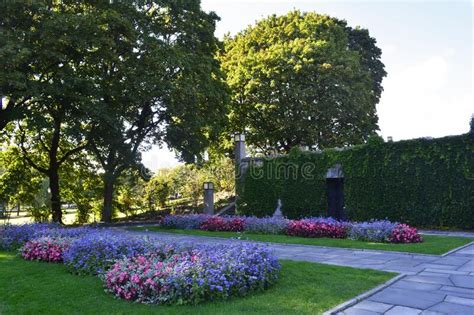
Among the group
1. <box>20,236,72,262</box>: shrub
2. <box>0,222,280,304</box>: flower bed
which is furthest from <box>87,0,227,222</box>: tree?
<box>0,222,280,304</box>: flower bed

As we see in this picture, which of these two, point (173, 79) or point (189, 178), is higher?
point (173, 79)

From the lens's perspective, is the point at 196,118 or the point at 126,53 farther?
the point at 196,118

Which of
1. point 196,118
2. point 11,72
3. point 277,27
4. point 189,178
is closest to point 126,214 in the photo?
point 189,178

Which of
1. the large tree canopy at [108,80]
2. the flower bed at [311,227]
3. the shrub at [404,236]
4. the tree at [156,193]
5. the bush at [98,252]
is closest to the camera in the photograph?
the bush at [98,252]

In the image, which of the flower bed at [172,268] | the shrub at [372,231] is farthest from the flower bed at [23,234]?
the shrub at [372,231]

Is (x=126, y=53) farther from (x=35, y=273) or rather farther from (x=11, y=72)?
(x=35, y=273)

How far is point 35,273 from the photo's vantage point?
719 cm

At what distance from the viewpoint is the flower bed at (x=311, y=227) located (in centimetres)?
1087

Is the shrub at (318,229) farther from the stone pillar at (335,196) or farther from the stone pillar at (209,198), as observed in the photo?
the stone pillar at (209,198)

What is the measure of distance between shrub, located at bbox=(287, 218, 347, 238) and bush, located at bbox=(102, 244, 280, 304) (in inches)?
255

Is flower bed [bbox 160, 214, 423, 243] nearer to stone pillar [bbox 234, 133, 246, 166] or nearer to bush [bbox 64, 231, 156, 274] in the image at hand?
stone pillar [bbox 234, 133, 246, 166]

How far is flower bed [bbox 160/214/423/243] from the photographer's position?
35.7ft

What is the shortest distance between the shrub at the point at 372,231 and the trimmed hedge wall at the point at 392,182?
12.3 ft

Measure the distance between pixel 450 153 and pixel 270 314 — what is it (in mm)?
11898
